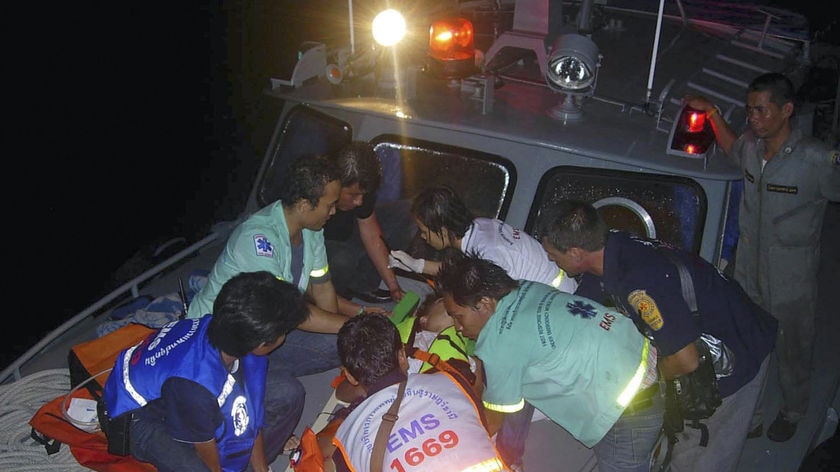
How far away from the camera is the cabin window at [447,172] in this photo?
350 cm

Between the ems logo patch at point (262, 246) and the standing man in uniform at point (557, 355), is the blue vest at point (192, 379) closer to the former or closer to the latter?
the ems logo patch at point (262, 246)

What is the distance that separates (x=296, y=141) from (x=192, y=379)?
1915 mm

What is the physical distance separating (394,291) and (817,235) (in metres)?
2.15

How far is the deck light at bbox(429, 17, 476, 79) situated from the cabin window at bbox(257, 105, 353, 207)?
2.14 feet

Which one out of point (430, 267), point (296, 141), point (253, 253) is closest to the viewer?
Answer: point (253, 253)

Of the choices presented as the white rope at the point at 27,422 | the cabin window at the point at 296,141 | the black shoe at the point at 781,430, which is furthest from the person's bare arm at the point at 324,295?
the black shoe at the point at 781,430

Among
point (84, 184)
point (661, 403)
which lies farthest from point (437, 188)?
point (84, 184)

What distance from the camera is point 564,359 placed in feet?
7.59

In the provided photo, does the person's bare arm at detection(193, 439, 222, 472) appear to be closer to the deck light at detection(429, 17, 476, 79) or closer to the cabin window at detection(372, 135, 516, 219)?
the cabin window at detection(372, 135, 516, 219)

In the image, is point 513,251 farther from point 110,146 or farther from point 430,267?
point 110,146

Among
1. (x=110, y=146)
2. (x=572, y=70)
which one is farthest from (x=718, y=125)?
(x=110, y=146)

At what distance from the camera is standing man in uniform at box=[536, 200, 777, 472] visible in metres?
2.33

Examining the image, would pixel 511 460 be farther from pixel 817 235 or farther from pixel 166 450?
pixel 817 235

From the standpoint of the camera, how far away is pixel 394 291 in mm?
3531
